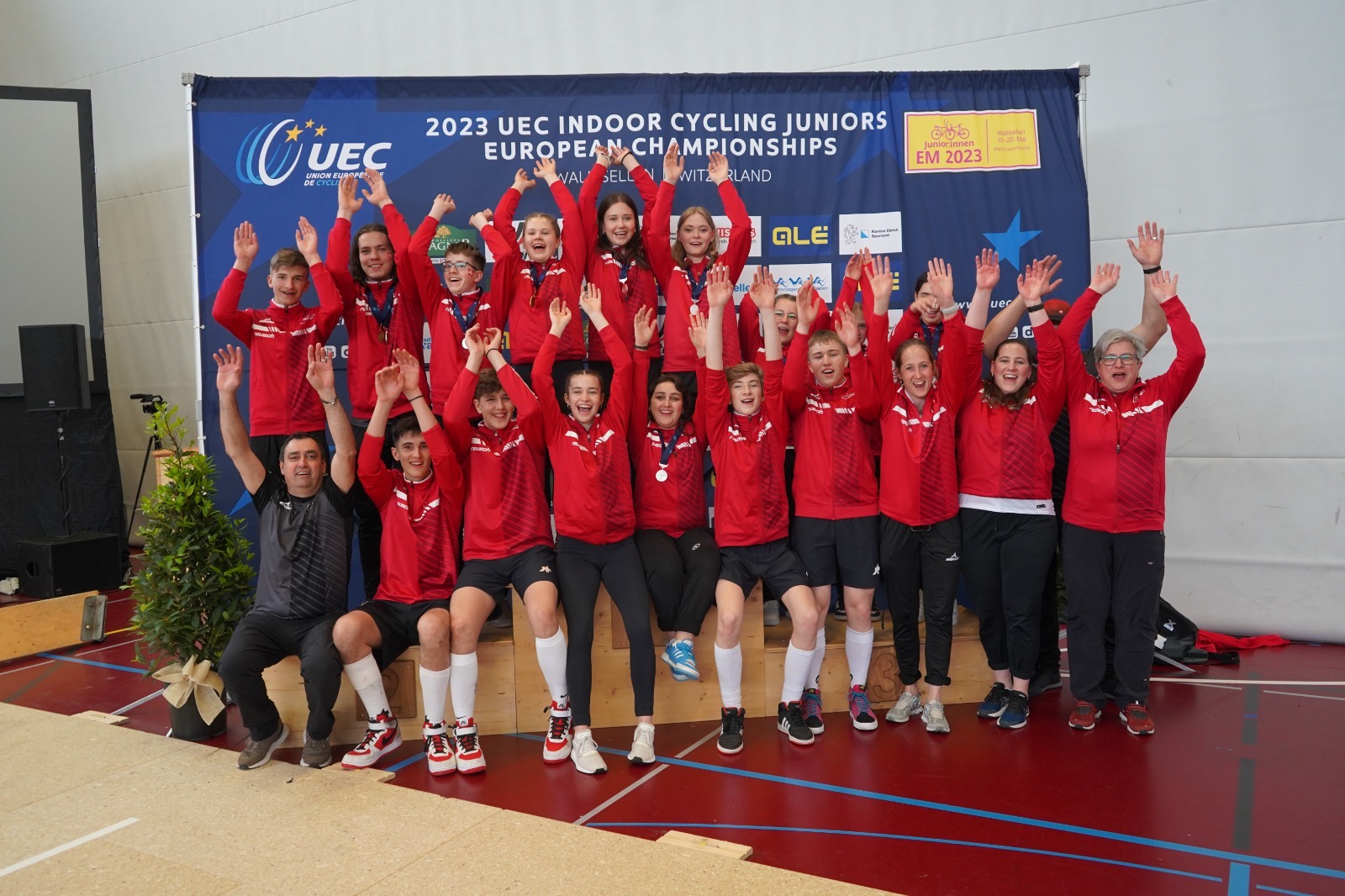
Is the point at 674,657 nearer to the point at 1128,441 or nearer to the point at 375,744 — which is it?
the point at 375,744

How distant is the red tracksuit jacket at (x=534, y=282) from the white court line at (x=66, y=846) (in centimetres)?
264

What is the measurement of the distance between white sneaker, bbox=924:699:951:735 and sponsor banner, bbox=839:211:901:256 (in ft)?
8.67

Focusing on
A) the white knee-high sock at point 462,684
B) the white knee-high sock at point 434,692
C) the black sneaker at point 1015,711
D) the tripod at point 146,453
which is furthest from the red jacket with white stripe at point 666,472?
the tripod at point 146,453

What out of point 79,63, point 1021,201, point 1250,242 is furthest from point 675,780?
point 79,63

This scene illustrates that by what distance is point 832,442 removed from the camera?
4.38 meters

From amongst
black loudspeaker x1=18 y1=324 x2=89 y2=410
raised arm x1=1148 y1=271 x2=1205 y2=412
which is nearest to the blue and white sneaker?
raised arm x1=1148 y1=271 x2=1205 y2=412

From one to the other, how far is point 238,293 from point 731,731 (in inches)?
127

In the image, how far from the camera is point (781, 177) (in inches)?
219

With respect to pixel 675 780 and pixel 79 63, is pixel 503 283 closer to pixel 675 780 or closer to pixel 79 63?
pixel 675 780

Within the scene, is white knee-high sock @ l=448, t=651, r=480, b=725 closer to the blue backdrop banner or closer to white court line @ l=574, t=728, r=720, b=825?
white court line @ l=574, t=728, r=720, b=825

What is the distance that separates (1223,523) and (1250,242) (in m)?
1.69

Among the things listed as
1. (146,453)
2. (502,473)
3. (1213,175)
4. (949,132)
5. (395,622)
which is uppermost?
(949,132)

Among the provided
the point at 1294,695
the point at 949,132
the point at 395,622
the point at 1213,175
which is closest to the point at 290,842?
the point at 395,622

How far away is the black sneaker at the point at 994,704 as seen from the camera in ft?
14.1
